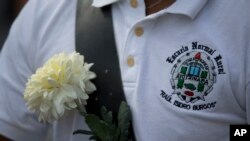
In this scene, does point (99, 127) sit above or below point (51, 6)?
below

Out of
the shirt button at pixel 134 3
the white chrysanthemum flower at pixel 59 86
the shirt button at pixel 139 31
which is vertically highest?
the shirt button at pixel 134 3

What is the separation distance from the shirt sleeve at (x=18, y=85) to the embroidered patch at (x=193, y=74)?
19.2 inches

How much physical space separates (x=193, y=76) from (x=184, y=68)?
3 cm

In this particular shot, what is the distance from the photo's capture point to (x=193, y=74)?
1338 millimetres

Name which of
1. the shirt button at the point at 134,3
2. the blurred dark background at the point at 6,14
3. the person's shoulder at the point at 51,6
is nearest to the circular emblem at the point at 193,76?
the shirt button at the point at 134,3

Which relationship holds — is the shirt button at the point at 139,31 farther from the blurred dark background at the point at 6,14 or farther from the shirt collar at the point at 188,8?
the blurred dark background at the point at 6,14

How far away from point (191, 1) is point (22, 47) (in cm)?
56

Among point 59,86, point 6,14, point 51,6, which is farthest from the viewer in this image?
point 6,14

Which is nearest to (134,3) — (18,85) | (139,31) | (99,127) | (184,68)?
(139,31)

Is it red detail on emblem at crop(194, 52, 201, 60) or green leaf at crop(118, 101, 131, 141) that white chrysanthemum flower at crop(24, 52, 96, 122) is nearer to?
green leaf at crop(118, 101, 131, 141)

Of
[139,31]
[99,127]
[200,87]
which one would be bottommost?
[99,127]

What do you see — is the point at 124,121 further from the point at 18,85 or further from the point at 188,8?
the point at 18,85

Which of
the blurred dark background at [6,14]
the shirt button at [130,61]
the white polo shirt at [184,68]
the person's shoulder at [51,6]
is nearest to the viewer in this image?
the white polo shirt at [184,68]

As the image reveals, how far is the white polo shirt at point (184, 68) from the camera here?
1298 mm
